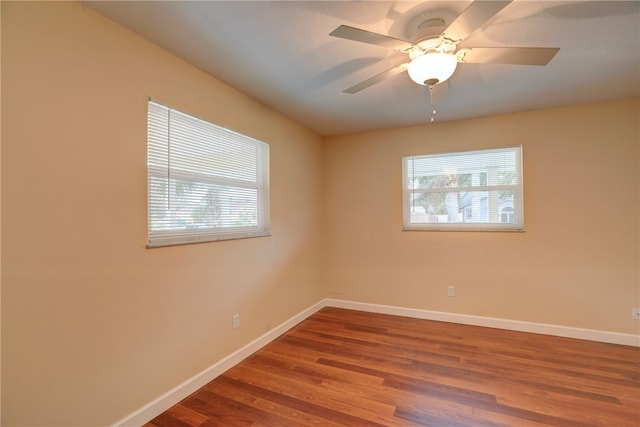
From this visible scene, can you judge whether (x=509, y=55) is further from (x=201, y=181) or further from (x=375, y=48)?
(x=201, y=181)

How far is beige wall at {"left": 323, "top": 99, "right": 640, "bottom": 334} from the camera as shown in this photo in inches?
108

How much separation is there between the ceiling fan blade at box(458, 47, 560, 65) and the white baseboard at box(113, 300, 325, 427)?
109 inches

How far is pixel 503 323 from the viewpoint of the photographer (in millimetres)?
3115

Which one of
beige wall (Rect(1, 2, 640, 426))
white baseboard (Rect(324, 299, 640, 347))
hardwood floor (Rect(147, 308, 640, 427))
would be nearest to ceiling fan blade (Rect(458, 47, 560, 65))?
beige wall (Rect(1, 2, 640, 426))

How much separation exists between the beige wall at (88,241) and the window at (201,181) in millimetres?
100

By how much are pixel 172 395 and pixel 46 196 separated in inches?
57.7

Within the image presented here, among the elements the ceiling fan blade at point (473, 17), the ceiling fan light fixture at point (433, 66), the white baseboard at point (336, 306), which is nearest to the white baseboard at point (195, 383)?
the white baseboard at point (336, 306)

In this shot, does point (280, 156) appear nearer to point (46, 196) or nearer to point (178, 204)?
point (178, 204)

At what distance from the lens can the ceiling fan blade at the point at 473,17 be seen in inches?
43.6

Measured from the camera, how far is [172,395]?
1.90m

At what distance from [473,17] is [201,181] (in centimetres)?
197

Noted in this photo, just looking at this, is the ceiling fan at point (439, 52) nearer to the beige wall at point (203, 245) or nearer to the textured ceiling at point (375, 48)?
the textured ceiling at point (375, 48)

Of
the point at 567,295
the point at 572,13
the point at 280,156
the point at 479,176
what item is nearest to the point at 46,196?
the point at 280,156

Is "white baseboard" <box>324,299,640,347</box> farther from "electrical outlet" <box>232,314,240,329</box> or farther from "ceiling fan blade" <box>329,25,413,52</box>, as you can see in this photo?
"ceiling fan blade" <box>329,25,413,52</box>
